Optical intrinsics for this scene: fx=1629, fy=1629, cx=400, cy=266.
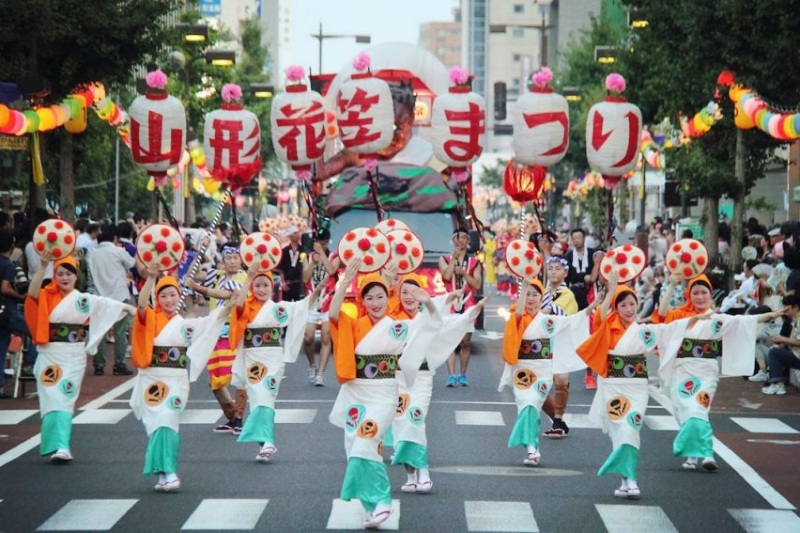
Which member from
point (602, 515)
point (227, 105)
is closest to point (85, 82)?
point (227, 105)

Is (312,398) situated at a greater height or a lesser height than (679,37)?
lesser

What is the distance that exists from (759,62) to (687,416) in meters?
11.8

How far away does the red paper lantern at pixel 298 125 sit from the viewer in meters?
21.6

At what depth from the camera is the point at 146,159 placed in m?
20.7

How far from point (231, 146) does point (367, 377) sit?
1085cm

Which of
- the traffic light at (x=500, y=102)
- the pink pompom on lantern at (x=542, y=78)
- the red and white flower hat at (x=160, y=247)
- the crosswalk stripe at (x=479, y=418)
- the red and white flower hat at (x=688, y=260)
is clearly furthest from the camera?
the traffic light at (x=500, y=102)

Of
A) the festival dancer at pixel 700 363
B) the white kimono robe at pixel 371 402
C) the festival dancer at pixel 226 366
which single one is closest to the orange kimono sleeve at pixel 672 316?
the festival dancer at pixel 700 363

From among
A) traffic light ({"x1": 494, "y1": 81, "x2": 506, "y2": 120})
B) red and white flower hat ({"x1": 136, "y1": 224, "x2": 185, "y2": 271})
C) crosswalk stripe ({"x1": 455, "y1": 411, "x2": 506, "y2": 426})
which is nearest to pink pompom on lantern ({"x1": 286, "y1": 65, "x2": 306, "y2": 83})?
crosswalk stripe ({"x1": 455, "y1": 411, "x2": 506, "y2": 426})

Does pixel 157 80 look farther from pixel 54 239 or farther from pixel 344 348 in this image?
pixel 344 348

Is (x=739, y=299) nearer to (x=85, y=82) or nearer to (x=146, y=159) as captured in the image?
(x=146, y=159)

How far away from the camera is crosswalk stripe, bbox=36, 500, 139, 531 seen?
406 inches

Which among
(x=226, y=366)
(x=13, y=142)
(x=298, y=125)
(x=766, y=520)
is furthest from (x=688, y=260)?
(x=13, y=142)

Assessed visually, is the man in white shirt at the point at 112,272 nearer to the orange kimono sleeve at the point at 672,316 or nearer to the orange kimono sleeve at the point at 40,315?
the orange kimono sleeve at the point at 40,315

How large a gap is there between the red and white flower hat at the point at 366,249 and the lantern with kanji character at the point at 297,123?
415 inches
